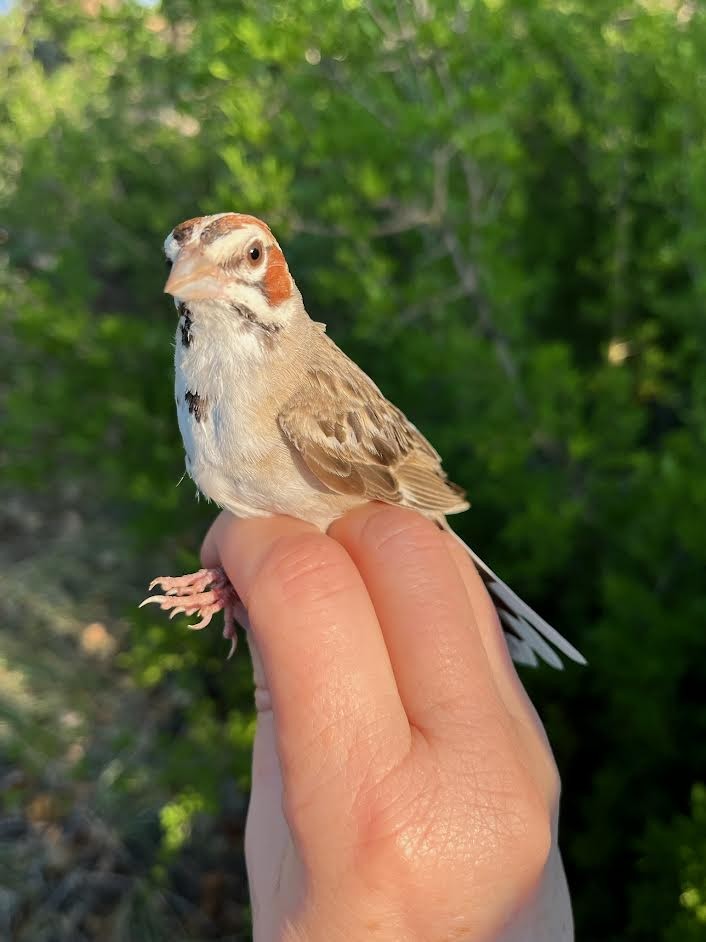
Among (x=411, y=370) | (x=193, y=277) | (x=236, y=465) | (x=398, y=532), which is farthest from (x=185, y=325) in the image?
(x=411, y=370)

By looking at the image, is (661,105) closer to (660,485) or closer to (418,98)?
(418,98)

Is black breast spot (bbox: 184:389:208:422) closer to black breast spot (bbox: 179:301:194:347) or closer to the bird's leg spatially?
black breast spot (bbox: 179:301:194:347)

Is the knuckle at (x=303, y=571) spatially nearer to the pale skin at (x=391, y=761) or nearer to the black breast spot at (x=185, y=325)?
the pale skin at (x=391, y=761)

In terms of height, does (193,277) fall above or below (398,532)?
above

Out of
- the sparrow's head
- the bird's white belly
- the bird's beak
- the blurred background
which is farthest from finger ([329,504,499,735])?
the blurred background

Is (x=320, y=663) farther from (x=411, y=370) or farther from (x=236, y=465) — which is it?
(x=411, y=370)

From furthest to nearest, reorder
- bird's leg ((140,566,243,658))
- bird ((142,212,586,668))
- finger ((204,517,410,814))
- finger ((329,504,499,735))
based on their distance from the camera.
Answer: bird's leg ((140,566,243,658))
bird ((142,212,586,668))
finger ((329,504,499,735))
finger ((204,517,410,814))
